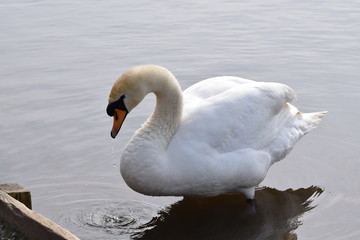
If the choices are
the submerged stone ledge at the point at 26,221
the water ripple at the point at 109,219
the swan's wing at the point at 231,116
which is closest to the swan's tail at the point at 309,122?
the swan's wing at the point at 231,116

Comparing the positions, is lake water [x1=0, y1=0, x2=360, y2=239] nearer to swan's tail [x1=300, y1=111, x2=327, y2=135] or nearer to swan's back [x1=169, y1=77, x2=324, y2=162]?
swan's tail [x1=300, y1=111, x2=327, y2=135]

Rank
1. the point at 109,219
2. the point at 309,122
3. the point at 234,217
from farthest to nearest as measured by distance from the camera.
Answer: the point at 309,122, the point at 234,217, the point at 109,219

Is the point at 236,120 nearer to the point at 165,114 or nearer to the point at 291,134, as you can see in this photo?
the point at 165,114

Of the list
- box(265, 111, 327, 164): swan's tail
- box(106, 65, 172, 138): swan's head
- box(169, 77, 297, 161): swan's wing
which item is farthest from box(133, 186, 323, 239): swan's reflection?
box(106, 65, 172, 138): swan's head

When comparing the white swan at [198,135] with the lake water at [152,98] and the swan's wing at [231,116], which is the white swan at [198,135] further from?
the lake water at [152,98]

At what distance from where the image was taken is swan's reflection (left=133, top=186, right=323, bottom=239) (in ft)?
20.0

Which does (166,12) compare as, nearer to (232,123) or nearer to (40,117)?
(40,117)

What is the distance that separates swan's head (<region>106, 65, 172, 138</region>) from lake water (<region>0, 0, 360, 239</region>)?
936 mm

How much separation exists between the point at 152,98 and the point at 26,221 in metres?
4.79

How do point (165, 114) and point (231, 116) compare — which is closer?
point (165, 114)

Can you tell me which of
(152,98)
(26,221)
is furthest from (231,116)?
(152,98)

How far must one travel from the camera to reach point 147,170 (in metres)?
5.76

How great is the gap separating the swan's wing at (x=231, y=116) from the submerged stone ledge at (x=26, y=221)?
1866mm

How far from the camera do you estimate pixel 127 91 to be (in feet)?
19.0
